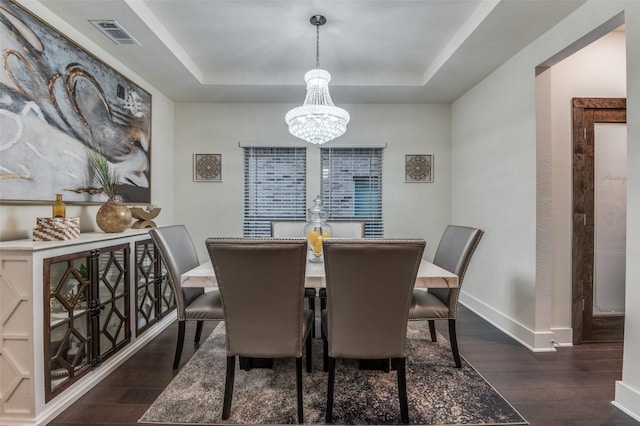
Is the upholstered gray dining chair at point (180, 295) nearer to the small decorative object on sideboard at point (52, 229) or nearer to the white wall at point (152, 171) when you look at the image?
the small decorative object on sideboard at point (52, 229)

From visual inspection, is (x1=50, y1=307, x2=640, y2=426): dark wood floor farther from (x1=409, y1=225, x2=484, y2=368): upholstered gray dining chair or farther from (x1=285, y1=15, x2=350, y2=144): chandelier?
(x1=285, y1=15, x2=350, y2=144): chandelier

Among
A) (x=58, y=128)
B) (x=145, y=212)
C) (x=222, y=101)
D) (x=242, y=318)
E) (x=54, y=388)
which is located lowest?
(x=54, y=388)

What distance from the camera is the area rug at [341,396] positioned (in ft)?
5.35

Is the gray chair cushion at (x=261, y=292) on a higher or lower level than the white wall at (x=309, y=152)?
lower

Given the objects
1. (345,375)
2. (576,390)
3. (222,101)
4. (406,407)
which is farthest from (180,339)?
(222,101)

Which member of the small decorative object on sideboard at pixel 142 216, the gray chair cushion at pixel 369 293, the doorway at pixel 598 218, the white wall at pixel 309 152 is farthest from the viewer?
the white wall at pixel 309 152

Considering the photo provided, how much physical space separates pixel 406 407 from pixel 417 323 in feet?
4.85

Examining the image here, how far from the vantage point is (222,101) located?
12.7ft

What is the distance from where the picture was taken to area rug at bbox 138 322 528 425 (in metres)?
1.63

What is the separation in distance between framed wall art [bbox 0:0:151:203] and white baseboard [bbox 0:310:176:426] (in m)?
1.17

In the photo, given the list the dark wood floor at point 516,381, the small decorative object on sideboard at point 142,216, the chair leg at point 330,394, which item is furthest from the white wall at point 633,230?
the small decorative object on sideboard at point 142,216

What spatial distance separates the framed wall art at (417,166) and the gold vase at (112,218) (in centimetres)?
317

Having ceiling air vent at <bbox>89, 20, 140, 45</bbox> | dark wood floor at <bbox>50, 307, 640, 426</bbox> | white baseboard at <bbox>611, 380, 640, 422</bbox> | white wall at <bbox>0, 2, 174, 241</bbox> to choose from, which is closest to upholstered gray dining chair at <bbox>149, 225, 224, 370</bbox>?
dark wood floor at <bbox>50, 307, 640, 426</bbox>

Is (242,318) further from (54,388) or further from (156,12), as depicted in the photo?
(156,12)
